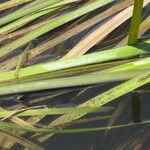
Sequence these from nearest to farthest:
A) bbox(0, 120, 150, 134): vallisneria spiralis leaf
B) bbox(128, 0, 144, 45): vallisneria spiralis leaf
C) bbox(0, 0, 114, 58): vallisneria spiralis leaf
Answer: bbox(128, 0, 144, 45): vallisneria spiralis leaf
bbox(0, 120, 150, 134): vallisneria spiralis leaf
bbox(0, 0, 114, 58): vallisneria spiralis leaf

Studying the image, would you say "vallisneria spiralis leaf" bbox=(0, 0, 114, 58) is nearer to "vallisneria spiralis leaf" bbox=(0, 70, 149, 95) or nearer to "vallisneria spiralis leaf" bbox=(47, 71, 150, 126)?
"vallisneria spiralis leaf" bbox=(0, 70, 149, 95)

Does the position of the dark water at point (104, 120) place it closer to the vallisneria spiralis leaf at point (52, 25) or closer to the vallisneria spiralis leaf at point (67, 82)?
the vallisneria spiralis leaf at point (67, 82)

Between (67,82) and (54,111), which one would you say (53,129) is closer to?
(54,111)

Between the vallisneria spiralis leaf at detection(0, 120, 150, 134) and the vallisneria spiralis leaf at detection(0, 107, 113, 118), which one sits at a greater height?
the vallisneria spiralis leaf at detection(0, 107, 113, 118)

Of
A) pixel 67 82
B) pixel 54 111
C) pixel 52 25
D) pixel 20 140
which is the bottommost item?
pixel 20 140

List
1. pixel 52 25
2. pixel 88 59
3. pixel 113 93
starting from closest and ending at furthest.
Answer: pixel 113 93, pixel 88 59, pixel 52 25

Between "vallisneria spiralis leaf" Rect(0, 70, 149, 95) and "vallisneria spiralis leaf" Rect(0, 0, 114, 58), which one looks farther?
"vallisneria spiralis leaf" Rect(0, 0, 114, 58)

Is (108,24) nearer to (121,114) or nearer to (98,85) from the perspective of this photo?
(98,85)

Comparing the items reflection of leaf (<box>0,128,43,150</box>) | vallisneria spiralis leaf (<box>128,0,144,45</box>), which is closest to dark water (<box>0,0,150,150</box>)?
reflection of leaf (<box>0,128,43,150</box>)

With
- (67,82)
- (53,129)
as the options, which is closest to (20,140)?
(53,129)

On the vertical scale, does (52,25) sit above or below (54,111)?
above

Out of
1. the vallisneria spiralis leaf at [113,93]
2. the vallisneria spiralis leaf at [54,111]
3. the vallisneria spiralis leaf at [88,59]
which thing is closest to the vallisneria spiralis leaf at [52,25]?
the vallisneria spiralis leaf at [88,59]
